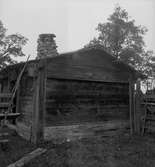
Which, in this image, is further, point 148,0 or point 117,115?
point 117,115

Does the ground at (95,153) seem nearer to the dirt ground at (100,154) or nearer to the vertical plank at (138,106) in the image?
the dirt ground at (100,154)

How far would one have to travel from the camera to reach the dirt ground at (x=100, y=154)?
583 cm

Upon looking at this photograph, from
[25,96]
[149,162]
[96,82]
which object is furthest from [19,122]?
[149,162]

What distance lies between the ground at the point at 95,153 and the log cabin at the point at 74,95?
595mm

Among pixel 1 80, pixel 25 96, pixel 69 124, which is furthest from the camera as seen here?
pixel 1 80

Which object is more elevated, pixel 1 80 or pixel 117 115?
pixel 1 80

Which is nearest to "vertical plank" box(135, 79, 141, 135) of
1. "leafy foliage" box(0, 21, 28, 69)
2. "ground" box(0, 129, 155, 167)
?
"ground" box(0, 129, 155, 167)

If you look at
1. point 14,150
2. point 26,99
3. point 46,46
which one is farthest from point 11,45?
point 14,150

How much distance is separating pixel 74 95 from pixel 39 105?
1.65 meters

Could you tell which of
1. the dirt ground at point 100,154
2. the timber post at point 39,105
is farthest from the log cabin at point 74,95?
the dirt ground at point 100,154

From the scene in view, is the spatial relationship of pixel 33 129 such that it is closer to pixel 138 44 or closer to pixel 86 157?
pixel 86 157

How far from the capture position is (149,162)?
20.0 ft

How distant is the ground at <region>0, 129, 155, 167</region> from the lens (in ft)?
19.2

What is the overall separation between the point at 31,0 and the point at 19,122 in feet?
18.8
